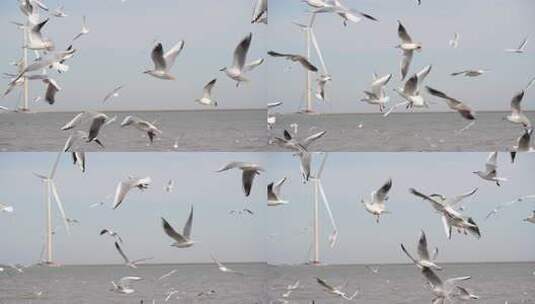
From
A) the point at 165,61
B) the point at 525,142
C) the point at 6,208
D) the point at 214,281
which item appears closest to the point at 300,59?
the point at 165,61

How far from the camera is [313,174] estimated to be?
280cm

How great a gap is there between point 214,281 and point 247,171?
0.61 metres

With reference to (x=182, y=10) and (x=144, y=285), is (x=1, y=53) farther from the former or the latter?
(x=144, y=285)

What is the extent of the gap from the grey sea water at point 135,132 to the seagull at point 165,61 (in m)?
0.21

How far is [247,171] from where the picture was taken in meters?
2.61

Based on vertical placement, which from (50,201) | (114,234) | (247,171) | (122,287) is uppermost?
(247,171)

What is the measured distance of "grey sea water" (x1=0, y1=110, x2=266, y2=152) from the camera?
2739 millimetres

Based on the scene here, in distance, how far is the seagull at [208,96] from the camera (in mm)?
2721


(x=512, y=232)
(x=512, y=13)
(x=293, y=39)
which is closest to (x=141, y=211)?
(x=293, y=39)

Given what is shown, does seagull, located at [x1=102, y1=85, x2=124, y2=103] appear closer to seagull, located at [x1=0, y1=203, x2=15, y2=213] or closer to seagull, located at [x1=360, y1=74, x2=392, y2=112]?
seagull, located at [x1=0, y1=203, x2=15, y2=213]

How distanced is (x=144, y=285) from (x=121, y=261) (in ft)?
0.42

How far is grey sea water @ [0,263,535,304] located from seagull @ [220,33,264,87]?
Result: 65 cm

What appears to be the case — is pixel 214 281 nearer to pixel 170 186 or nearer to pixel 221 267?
pixel 221 267

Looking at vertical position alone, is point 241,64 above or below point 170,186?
above
